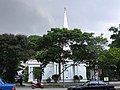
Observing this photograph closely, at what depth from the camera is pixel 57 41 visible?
5141cm

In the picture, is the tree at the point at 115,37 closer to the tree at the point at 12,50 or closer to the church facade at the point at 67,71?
the church facade at the point at 67,71

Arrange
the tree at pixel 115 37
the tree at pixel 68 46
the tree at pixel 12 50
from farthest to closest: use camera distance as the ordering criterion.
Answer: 1. the tree at pixel 115 37
2. the tree at pixel 12 50
3. the tree at pixel 68 46

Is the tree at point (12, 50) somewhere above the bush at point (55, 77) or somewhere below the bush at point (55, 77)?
above

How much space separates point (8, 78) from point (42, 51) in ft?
35.9

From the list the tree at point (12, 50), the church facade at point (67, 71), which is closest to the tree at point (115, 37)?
the church facade at point (67, 71)

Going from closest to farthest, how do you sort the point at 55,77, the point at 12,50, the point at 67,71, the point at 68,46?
the point at 68,46 < the point at 12,50 < the point at 55,77 < the point at 67,71

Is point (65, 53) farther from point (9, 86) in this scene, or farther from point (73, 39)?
point (9, 86)

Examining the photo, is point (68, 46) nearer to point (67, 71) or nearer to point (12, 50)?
point (12, 50)

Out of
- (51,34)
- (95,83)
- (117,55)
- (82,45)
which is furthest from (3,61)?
(95,83)

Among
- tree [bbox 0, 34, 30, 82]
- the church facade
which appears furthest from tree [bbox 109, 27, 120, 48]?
tree [bbox 0, 34, 30, 82]

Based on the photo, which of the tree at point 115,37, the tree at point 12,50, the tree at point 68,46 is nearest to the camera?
the tree at point 68,46

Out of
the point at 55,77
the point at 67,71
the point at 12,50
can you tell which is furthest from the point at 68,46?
the point at 67,71

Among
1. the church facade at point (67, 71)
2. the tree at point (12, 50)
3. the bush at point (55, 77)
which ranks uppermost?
the tree at point (12, 50)

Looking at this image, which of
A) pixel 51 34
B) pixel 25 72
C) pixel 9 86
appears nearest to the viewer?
pixel 9 86
